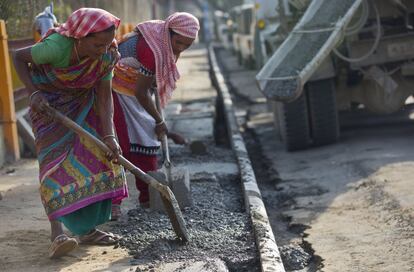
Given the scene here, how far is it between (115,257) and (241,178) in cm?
297

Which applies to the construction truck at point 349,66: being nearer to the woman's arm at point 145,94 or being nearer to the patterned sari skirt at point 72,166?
the woman's arm at point 145,94

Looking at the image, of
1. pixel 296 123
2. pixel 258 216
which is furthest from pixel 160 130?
pixel 296 123

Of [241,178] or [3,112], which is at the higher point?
[3,112]

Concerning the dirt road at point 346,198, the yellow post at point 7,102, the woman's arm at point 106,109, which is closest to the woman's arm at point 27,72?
the woman's arm at point 106,109

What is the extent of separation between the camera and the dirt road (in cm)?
592

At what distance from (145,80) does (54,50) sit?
1296mm

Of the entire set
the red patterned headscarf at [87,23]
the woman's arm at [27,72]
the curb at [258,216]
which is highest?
the red patterned headscarf at [87,23]

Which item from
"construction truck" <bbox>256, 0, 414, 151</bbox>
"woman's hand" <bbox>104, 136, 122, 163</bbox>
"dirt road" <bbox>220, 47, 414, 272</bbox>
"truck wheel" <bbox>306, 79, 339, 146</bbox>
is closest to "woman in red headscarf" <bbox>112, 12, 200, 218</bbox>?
"woman's hand" <bbox>104, 136, 122, 163</bbox>

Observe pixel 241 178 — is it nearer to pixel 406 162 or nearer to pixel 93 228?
pixel 406 162

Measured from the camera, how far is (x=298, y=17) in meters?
11.3

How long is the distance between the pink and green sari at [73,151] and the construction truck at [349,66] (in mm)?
4359

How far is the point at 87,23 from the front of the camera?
5.13 meters

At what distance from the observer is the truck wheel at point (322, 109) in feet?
34.4

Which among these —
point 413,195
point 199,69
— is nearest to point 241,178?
point 413,195
